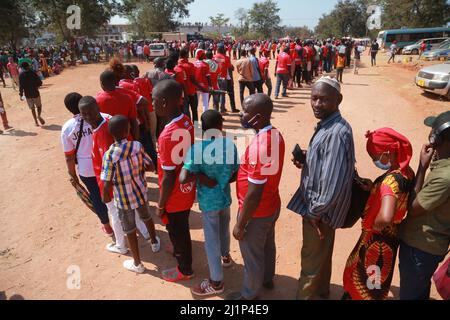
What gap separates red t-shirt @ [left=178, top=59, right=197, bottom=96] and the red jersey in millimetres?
4091

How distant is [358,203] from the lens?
94.3 inches

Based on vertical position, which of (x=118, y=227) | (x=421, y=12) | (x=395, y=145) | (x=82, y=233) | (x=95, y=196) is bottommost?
(x=82, y=233)

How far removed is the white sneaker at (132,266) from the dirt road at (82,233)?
0.05 metres

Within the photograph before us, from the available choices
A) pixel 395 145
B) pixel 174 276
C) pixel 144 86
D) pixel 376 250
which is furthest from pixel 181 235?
pixel 144 86

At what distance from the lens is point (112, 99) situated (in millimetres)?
4031

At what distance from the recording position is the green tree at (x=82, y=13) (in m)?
27.0

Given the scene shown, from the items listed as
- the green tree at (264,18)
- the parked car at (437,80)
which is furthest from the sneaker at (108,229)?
the green tree at (264,18)

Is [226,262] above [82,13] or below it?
below

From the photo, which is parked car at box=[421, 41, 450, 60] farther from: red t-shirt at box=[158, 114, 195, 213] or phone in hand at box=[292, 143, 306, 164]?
red t-shirt at box=[158, 114, 195, 213]

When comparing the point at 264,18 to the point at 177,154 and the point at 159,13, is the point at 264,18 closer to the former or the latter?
the point at 159,13

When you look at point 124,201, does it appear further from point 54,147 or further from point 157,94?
point 54,147

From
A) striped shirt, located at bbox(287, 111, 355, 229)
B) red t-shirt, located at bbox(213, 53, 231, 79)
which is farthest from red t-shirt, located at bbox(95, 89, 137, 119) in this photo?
red t-shirt, located at bbox(213, 53, 231, 79)

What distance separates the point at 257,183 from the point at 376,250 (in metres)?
1.02

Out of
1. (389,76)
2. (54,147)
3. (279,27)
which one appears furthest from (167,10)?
(54,147)
